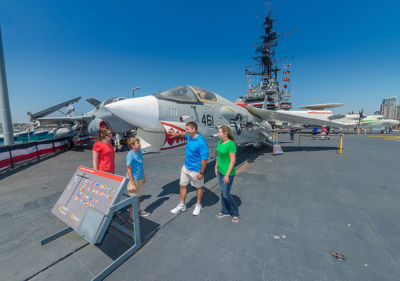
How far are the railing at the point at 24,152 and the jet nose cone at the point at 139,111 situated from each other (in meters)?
6.98

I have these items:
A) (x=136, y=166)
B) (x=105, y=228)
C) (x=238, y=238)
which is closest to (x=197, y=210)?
(x=238, y=238)

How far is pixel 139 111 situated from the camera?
144 inches

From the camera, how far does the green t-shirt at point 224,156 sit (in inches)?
119

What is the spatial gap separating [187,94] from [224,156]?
2.56 meters

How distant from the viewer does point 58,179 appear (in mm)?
5645

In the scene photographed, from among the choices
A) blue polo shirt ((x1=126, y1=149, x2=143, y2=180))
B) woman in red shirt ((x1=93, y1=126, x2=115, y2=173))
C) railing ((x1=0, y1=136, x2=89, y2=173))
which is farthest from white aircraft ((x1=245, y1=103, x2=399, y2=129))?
railing ((x1=0, y1=136, x2=89, y2=173))

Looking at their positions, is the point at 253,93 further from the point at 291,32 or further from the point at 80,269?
the point at 80,269

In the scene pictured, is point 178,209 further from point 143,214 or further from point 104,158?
point 104,158

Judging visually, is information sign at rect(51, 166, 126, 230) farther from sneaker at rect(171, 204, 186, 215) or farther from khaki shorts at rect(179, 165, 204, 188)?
sneaker at rect(171, 204, 186, 215)

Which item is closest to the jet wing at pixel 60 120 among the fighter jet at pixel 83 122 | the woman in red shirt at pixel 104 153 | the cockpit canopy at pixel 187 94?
the fighter jet at pixel 83 122

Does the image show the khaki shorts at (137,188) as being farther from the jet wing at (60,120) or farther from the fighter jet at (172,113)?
the jet wing at (60,120)

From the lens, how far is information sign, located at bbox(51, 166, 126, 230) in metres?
2.16

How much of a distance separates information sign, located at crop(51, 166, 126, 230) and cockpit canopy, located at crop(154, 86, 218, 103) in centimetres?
252

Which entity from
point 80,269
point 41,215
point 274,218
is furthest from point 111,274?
point 274,218
